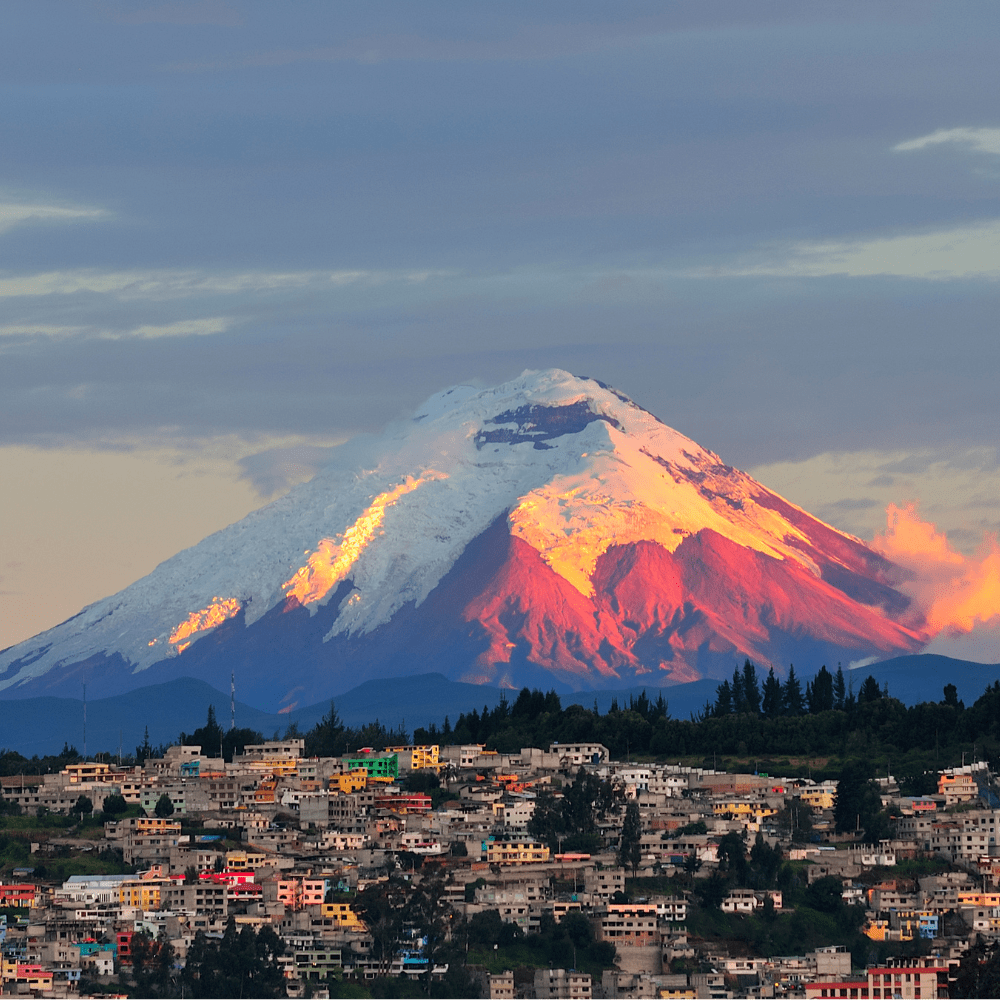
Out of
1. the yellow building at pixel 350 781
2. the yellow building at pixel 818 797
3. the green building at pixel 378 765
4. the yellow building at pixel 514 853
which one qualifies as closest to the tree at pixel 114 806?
the yellow building at pixel 350 781

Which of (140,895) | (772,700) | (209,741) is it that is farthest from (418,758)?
(140,895)

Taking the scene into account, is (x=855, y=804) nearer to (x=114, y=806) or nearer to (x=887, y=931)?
(x=887, y=931)

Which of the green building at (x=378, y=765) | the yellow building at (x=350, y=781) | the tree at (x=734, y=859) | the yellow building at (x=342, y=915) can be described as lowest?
the yellow building at (x=342, y=915)

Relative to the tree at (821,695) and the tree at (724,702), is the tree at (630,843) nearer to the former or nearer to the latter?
Result: the tree at (821,695)

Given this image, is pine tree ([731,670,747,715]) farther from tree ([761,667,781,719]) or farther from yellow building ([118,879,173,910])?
yellow building ([118,879,173,910])

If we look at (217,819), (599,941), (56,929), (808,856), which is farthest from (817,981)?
(217,819)

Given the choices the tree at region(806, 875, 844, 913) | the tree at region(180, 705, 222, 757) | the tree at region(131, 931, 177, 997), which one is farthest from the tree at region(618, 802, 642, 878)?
the tree at region(180, 705, 222, 757)

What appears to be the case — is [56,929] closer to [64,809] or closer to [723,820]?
[64,809]
